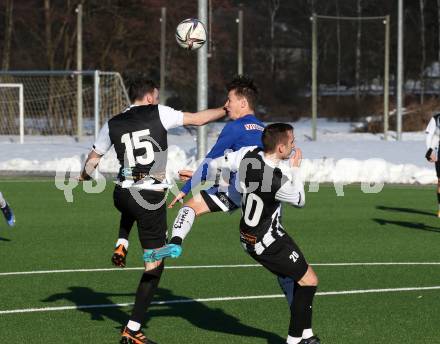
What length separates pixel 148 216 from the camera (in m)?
8.61

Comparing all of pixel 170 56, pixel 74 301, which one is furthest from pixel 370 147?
pixel 74 301

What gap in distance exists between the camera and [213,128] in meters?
48.9

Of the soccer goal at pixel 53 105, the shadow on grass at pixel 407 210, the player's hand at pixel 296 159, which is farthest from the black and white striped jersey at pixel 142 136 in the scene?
the soccer goal at pixel 53 105

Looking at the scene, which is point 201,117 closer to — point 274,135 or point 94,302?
point 274,135

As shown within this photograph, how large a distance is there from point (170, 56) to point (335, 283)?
4105cm

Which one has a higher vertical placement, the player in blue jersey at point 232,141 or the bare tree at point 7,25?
the bare tree at point 7,25

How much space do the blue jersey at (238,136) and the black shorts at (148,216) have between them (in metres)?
0.58

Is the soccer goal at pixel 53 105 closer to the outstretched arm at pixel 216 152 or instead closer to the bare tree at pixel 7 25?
the bare tree at pixel 7 25

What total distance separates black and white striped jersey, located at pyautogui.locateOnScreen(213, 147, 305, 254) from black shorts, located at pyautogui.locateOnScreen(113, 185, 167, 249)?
91 cm

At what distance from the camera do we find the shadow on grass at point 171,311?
9.09 m

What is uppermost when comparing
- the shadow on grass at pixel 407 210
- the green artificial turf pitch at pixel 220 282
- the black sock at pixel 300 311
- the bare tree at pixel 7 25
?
the bare tree at pixel 7 25

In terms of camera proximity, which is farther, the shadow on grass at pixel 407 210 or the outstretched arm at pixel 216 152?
the shadow on grass at pixel 407 210

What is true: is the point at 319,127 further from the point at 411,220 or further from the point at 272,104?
the point at 411,220

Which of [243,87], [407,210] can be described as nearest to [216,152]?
[243,87]
